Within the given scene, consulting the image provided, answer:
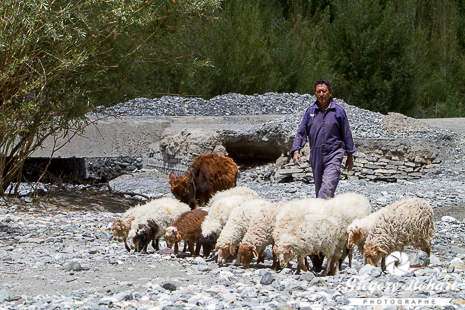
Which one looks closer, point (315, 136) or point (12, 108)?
point (315, 136)

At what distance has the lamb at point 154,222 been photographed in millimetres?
5738

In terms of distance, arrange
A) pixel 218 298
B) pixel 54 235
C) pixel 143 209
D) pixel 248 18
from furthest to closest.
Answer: pixel 248 18, pixel 54 235, pixel 143 209, pixel 218 298

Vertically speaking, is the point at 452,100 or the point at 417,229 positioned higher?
the point at 452,100

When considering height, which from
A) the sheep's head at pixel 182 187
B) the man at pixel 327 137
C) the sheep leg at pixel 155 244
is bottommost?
the sheep leg at pixel 155 244

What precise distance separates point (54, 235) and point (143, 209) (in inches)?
52.4

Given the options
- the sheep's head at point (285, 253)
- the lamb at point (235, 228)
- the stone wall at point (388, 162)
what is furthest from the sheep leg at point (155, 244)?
the stone wall at point (388, 162)

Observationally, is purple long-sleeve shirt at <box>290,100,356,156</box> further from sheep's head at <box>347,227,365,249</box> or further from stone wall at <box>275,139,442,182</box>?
stone wall at <box>275,139,442,182</box>

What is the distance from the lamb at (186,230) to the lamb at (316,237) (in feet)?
3.77

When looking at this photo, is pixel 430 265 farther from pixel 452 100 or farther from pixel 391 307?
pixel 452 100

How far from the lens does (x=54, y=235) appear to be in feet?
21.6

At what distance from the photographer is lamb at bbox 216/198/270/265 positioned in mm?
5266

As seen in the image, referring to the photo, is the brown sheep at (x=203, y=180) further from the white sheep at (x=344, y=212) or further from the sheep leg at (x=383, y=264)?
the sheep leg at (x=383, y=264)

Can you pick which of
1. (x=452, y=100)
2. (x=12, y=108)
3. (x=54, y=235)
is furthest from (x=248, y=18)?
(x=54, y=235)

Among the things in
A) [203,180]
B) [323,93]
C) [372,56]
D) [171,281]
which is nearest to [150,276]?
[171,281]
